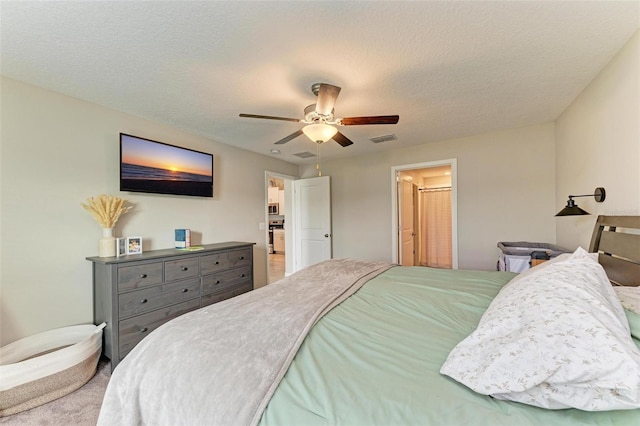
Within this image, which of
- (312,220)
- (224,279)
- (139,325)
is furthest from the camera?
(312,220)

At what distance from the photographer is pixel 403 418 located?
696 mm

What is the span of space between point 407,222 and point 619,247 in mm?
3058

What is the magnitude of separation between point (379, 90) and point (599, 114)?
1720 mm

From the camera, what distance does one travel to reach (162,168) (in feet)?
9.68

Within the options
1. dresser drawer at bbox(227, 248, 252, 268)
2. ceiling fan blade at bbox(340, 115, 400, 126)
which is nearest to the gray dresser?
dresser drawer at bbox(227, 248, 252, 268)

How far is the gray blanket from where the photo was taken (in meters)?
0.82

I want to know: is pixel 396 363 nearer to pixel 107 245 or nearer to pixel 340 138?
pixel 340 138

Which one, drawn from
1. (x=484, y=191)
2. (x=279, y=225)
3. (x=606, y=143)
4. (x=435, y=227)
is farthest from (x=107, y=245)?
(x=279, y=225)

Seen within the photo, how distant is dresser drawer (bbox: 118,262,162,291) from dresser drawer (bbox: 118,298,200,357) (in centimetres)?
29

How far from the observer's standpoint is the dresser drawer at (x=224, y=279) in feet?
9.50

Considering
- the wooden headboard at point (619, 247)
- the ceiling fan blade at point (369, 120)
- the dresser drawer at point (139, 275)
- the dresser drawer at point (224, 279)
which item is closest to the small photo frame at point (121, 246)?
the dresser drawer at point (139, 275)

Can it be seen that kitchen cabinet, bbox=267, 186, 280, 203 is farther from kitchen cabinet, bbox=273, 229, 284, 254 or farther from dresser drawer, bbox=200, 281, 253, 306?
dresser drawer, bbox=200, 281, 253, 306

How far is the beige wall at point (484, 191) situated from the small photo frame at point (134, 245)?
317cm

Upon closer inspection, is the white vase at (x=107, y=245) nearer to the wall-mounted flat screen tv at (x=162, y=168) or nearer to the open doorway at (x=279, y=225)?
the wall-mounted flat screen tv at (x=162, y=168)
